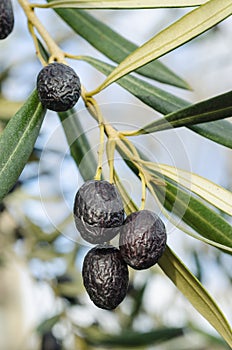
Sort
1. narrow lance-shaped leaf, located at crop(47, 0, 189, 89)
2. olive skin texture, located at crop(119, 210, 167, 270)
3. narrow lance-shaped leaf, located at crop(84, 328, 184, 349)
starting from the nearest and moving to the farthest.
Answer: olive skin texture, located at crop(119, 210, 167, 270) < narrow lance-shaped leaf, located at crop(47, 0, 189, 89) < narrow lance-shaped leaf, located at crop(84, 328, 184, 349)

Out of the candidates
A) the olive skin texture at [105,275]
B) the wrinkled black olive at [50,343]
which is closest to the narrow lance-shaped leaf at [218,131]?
the olive skin texture at [105,275]

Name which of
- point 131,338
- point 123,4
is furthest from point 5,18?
point 131,338

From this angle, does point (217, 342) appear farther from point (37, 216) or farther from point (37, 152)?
point (37, 152)

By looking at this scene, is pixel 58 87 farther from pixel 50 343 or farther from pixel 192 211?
pixel 50 343

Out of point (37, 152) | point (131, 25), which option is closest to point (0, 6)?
point (37, 152)

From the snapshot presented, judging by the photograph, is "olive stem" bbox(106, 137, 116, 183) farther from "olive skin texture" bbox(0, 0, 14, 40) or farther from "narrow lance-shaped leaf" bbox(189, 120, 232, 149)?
"olive skin texture" bbox(0, 0, 14, 40)

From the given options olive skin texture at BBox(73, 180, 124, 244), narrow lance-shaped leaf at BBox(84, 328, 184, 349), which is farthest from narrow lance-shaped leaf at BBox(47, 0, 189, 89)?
narrow lance-shaped leaf at BBox(84, 328, 184, 349)
